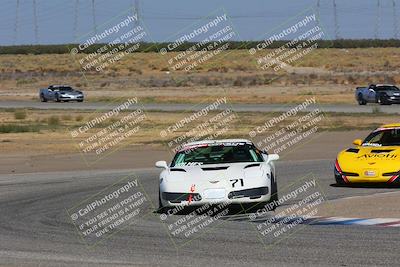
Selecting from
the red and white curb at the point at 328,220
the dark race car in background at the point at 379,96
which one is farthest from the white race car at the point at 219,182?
the dark race car in background at the point at 379,96

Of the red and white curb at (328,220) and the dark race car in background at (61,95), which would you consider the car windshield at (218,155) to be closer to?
the red and white curb at (328,220)

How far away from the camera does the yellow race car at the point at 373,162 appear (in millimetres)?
18844

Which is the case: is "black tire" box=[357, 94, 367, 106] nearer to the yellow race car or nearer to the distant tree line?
the yellow race car

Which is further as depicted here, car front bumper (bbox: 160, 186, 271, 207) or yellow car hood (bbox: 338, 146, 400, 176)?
yellow car hood (bbox: 338, 146, 400, 176)

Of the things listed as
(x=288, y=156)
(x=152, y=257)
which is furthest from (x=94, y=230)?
(x=288, y=156)

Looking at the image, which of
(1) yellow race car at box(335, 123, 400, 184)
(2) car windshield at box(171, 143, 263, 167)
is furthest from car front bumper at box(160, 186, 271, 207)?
(1) yellow race car at box(335, 123, 400, 184)

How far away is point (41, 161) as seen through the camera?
29641 mm

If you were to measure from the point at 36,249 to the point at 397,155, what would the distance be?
8.95m

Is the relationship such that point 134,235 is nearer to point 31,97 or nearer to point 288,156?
point 288,156
